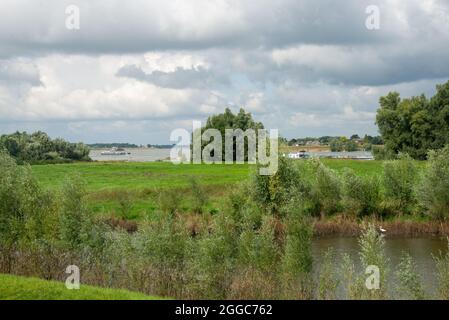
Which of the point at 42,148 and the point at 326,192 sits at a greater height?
the point at 42,148

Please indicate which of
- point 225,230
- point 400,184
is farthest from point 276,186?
point 225,230

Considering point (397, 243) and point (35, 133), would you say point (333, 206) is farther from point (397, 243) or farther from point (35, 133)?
point (35, 133)

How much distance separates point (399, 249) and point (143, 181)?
1558 inches

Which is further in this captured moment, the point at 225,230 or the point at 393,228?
the point at 393,228

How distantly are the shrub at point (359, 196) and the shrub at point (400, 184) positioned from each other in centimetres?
125

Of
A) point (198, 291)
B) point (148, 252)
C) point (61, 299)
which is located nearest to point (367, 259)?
point (198, 291)

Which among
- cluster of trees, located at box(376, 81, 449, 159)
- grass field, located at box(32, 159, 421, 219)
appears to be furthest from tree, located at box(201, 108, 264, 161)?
cluster of trees, located at box(376, 81, 449, 159)

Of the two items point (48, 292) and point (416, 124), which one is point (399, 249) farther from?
point (416, 124)

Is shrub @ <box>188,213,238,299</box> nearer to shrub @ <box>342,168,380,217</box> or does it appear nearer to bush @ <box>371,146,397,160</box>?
shrub @ <box>342,168,380,217</box>

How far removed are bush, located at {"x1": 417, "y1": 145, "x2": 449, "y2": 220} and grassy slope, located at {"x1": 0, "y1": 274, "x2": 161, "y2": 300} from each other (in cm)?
4071

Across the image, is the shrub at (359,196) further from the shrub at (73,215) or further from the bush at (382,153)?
the bush at (382,153)

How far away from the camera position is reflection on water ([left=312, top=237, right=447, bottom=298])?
37188 mm

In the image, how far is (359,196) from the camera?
55.0 meters
